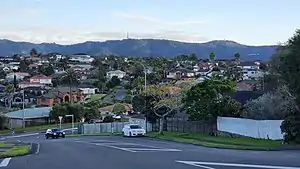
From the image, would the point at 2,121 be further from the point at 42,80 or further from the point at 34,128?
the point at 42,80

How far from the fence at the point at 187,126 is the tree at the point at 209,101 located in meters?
0.55

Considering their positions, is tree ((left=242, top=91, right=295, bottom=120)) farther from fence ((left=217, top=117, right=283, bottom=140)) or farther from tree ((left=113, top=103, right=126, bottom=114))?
tree ((left=113, top=103, right=126, bottom=114))

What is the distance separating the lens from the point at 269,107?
133 feet

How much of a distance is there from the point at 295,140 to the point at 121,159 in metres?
12.2

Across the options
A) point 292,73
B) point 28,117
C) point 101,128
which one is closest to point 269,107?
point 292,73

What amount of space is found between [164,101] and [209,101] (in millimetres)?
6970

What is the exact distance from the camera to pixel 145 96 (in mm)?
61312

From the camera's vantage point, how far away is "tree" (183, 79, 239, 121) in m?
47.7

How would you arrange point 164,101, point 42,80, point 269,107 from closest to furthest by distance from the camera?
point 269,107, point 164,101, point 42,80

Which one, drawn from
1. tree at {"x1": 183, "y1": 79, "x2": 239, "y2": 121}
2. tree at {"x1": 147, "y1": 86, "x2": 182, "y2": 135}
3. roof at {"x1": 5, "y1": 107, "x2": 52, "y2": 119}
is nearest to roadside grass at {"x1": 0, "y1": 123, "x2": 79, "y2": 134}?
roof at {"x1": 5, "y1": 107, "x2": 52, "y2": 119}

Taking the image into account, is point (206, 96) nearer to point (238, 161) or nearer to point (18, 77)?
point (238, 161)

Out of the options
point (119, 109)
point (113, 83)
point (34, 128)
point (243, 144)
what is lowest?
point (34, 128)

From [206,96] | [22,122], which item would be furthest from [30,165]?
[22,122]

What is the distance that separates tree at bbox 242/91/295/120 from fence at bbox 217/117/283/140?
3.31ft
